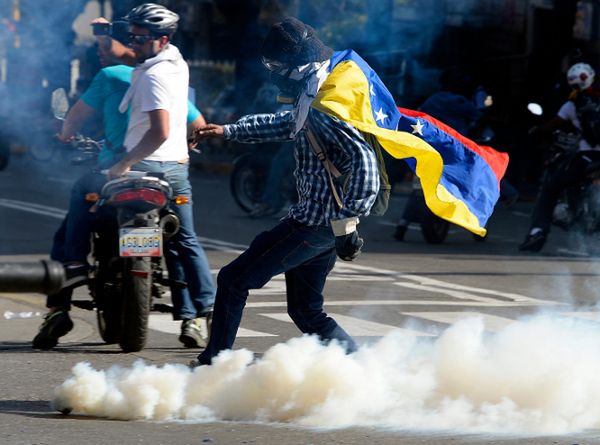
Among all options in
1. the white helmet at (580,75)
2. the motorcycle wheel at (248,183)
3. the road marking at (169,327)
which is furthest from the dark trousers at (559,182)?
the road marking at (169,327)

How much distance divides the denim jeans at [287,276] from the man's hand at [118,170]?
1248 millimetres

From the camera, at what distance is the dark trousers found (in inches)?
564

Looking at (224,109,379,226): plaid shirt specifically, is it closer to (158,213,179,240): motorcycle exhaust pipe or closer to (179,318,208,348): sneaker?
(158,213,179,240): motorcycle exhaust pipe

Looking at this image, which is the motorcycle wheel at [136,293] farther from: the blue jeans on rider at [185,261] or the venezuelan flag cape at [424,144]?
the venezuelan flag cape at [424,144]

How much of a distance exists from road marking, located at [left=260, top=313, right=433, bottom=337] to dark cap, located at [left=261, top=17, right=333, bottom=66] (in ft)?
8.97

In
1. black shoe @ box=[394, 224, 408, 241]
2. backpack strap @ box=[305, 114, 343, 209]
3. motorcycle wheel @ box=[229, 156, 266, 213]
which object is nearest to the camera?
backpack strap @ box=[305, 114, 343, 209]

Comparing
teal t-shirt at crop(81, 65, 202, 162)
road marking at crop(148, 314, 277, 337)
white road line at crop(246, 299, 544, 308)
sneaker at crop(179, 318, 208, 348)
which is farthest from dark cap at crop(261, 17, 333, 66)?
white road line at crop(246, 299, 544, 308)

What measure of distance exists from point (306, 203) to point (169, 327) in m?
2.68

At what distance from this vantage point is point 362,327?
9039 mm

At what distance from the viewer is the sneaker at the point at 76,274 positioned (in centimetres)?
786

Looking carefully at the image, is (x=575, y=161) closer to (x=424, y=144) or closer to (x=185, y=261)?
(x=185, y=261)

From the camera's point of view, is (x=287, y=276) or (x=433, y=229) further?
(x=433, y=229)

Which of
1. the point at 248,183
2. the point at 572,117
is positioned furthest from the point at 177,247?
the point at 248,183

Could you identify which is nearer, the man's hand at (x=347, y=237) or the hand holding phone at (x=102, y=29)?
the man's hand at (x=347, y=237)
